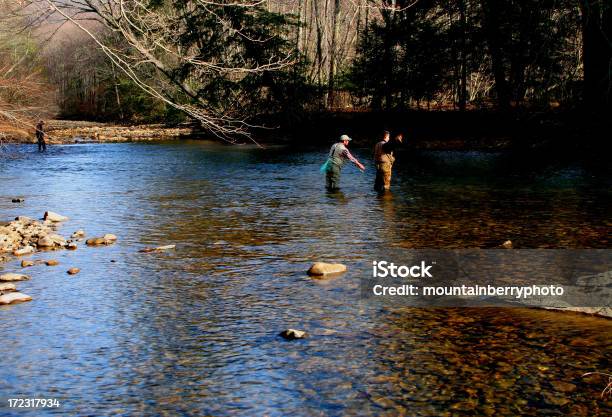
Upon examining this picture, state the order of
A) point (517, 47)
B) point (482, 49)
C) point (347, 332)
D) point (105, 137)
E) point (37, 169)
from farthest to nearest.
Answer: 1. point (105, 137)
2. point (482, 49)
3. point (517, 47)
4. point (37, 169)
5. point (347, 332)

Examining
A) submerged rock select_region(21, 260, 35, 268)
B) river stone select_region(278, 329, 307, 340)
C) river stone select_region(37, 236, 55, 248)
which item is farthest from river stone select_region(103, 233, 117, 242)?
river stone select_region(278, 329, 307, 340)

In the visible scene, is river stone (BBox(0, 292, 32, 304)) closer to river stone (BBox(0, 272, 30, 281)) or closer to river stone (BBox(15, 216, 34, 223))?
river stone (BBox(0, 272, 30, 281))

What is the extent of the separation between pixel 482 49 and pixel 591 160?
13.2 m

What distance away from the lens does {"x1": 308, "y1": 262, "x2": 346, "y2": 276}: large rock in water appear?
11.1 meters

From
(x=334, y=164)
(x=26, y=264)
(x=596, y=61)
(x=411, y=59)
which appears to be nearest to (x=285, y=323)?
(x=26, y=264)

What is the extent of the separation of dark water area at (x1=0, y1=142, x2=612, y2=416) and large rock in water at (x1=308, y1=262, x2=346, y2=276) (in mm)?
240

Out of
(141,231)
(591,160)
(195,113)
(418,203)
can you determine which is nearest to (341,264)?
(195,113)

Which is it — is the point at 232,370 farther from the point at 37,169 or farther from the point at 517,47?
the point at 517,47

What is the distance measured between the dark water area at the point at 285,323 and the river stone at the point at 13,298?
253 mm

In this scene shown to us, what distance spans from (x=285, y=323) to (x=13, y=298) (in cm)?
405

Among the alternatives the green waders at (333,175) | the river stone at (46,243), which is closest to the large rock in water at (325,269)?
the river stone at (46,243)

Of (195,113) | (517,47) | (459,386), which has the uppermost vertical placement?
(517,47)

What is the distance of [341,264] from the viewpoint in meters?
11.6

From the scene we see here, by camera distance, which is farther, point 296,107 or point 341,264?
point 296,107
